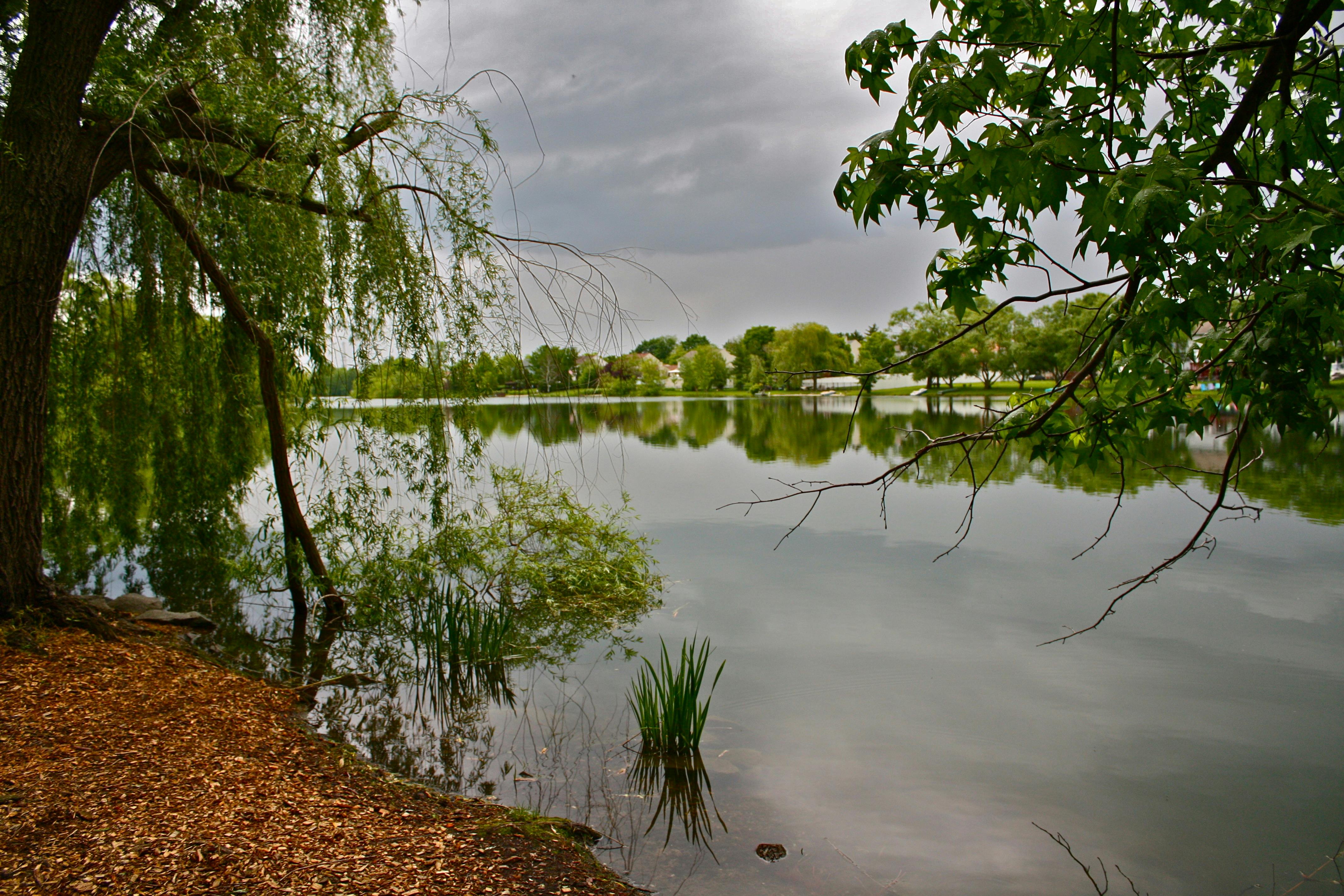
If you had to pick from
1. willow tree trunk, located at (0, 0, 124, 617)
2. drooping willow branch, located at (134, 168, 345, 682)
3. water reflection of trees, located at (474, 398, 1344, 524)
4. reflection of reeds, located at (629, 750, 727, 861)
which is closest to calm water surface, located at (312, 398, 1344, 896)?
reflection of reeds, located at (629, 750, 727, 861)

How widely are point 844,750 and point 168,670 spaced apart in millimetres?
3995

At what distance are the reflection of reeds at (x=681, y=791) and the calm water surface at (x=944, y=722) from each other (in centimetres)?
2

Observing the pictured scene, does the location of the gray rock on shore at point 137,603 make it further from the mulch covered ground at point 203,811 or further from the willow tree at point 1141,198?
the willow tree at point 1141,198

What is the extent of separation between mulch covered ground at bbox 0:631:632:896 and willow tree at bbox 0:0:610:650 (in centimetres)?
120

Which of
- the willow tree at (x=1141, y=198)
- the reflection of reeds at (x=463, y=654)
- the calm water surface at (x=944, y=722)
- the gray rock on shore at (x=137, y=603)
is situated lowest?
the calm water surface at (x=944, y=722)

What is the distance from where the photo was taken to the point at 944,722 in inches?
202

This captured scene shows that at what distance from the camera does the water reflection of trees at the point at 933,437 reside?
487 centimetres

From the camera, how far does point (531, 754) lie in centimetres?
451

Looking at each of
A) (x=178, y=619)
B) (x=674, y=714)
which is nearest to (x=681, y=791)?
(x=674, y=714)

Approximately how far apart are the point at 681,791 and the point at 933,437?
7.98 ft

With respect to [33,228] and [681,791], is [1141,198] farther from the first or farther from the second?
[33,228]

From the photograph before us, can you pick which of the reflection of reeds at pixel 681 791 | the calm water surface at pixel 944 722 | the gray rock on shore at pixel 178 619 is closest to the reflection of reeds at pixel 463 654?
the calm water surface at pixel 944 722

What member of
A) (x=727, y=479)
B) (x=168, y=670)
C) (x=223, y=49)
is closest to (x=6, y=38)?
(x=223, y=49)

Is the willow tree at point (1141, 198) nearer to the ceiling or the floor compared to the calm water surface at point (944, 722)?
nearer to the ceiling
